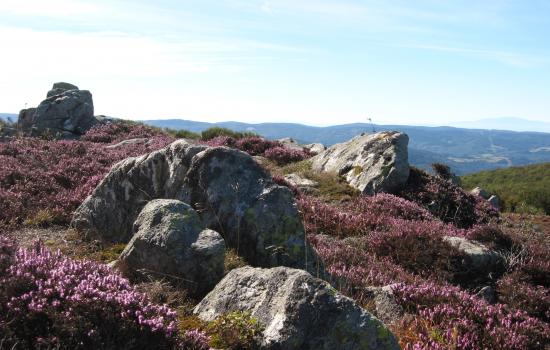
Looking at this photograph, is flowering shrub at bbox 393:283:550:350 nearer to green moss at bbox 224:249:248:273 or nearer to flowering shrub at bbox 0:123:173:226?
green moss at bbox 224:249:248:273

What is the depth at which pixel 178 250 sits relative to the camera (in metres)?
6.39

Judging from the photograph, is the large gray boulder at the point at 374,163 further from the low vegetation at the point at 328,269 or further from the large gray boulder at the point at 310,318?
the large gray boulder at the point at 310,318

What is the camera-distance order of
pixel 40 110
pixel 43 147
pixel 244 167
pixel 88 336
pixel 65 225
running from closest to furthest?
pixel 88 336 → pixel 244 167 → pixel 65 225 → pixel 43 147 → pixel 40 110

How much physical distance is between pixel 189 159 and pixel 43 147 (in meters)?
12.9

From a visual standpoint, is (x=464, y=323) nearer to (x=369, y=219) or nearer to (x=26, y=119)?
(x=369, y=219)

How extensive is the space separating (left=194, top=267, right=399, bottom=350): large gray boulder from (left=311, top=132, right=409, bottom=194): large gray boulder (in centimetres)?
1196

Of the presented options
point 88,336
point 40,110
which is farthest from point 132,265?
point 40,110

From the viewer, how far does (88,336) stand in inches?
157

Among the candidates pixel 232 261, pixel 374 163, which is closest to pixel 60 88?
pixel 374 163

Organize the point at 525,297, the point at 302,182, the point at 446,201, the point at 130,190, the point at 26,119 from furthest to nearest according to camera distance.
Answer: the point at 26,119, the point at 302,182, the point at 446,201, the point at 130,190, the point at 525,297

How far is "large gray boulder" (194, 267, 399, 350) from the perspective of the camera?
4453 mm

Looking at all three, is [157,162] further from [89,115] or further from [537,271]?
[89,115]

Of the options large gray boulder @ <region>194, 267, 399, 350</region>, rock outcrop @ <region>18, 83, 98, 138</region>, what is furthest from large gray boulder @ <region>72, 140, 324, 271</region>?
→ rock outcrop @ <region>18, 83, 98, 138</region>

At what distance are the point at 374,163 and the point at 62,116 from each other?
2064 centimetres
